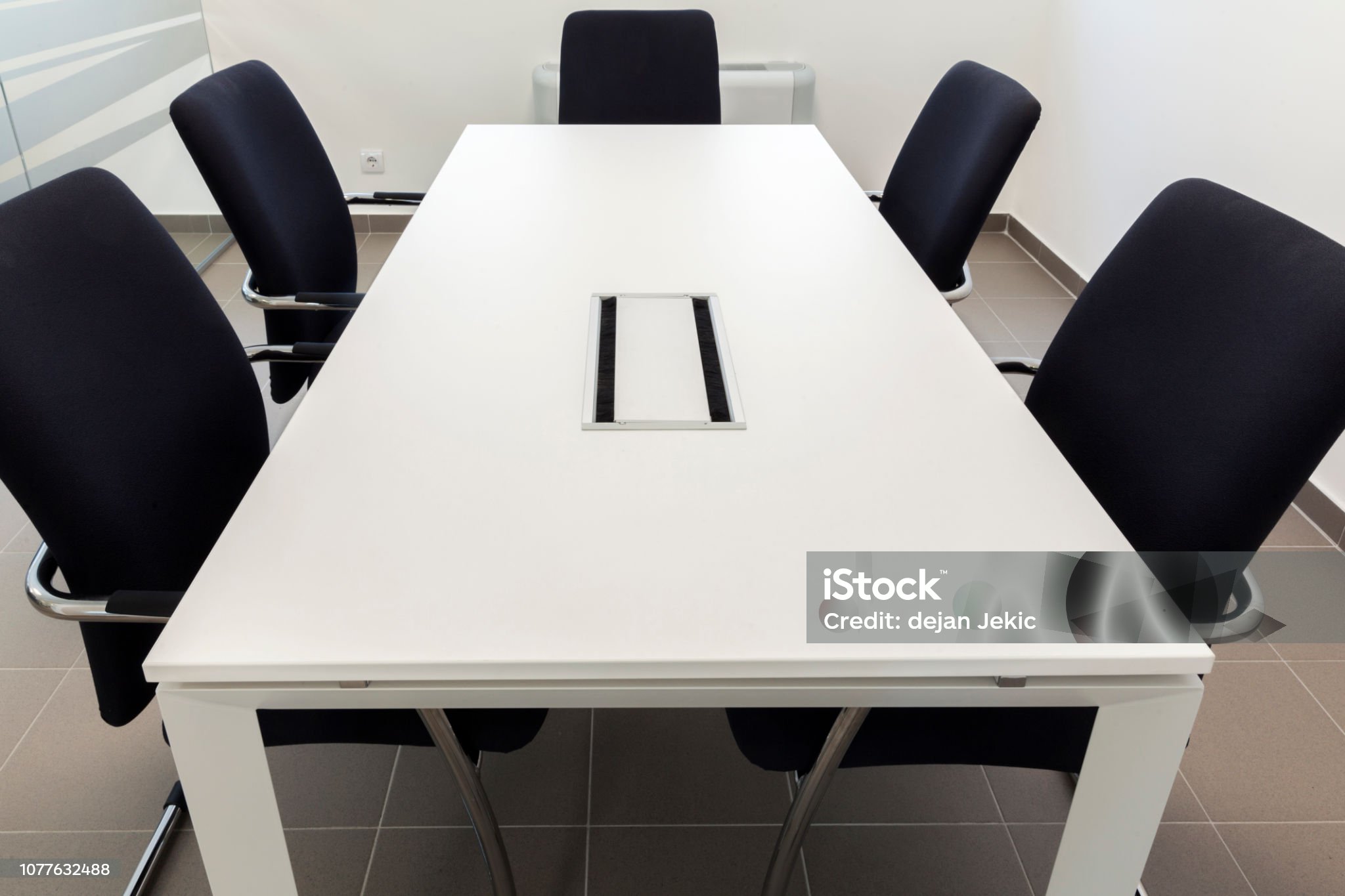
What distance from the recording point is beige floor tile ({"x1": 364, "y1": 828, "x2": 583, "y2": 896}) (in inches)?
59.4

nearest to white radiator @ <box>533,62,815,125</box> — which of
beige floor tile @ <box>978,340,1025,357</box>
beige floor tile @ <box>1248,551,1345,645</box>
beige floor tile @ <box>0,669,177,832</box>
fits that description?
beige floor tile @ <box>978,340,1025,357</box>

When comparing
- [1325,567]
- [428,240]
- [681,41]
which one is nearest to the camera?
[428,240]

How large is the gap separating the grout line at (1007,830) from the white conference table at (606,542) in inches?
20.7

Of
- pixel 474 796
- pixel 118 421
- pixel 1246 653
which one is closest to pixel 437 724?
pixel 474 796

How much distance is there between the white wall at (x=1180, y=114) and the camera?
2.43 meters

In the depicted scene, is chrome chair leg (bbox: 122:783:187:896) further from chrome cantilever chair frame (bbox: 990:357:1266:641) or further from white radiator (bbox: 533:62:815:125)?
white radiator (bbox: 533:62:815:125)

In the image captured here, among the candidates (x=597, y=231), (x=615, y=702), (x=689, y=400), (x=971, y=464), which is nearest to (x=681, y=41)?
(x=597, y=231)

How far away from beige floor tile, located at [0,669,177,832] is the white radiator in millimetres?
2751

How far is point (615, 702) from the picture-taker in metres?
0.93

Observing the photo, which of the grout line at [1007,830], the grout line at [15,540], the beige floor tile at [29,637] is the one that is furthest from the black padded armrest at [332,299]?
the grout line at [1007,830]

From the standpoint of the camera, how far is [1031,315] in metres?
3.50

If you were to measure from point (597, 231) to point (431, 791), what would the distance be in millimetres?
1054

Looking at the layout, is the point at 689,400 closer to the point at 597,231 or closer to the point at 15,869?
the point at 597,231
